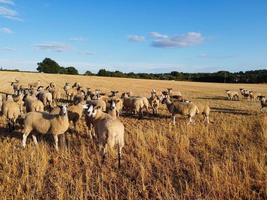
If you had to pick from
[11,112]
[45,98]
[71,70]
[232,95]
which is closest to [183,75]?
[71,70]

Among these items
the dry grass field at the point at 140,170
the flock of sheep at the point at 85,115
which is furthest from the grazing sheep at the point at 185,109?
the dry grass field at the point at 140,170

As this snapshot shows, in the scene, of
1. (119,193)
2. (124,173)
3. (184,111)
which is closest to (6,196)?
(119,193)

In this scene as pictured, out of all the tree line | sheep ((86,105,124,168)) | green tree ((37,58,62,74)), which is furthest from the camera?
green tree ((37,58,62,74))

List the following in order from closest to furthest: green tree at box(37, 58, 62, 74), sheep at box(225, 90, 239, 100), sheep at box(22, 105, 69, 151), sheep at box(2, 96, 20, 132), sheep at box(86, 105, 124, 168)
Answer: sheep at box(86, 105, 124, 168)
sheep at box(22, 105, 69, 151)
sheep at box(2, 96, 20, 132)
sheep at box(225, 90, 239, 100)
green tree at box(37, 58, 62, 74)

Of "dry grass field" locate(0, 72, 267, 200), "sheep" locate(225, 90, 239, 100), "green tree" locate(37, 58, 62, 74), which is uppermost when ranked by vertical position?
"green tree" locate(37, 58, 62, 74)

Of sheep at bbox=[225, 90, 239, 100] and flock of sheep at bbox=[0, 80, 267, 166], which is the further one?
sheep at bbox=[225, 90, 239, 100]

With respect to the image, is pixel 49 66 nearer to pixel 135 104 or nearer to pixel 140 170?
pixel 135 104

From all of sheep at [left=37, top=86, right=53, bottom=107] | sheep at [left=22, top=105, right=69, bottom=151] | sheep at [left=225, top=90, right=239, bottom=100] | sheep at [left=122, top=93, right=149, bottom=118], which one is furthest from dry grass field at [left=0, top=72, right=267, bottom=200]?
sheep at [left=225, top=90, right=239, bottom=100]

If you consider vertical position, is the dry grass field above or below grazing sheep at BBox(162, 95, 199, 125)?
below

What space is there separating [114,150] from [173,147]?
224cm

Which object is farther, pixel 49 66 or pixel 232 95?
pixel 49 66

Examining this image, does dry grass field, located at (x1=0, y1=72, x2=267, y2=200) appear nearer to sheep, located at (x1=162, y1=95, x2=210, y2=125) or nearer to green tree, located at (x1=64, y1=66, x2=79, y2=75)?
sheep, located at (x1=162, y1=95, x2=210, y2=125)

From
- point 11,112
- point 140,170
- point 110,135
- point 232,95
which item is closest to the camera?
point 140,170

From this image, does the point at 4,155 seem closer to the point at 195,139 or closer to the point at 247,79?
the point at 195,139
